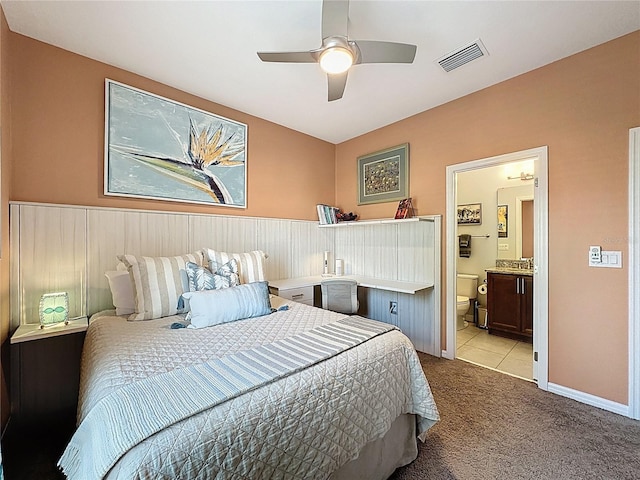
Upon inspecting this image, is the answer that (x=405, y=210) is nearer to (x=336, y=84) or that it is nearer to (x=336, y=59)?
(x=336, y=84)

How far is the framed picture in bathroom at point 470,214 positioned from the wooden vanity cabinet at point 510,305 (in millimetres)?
988

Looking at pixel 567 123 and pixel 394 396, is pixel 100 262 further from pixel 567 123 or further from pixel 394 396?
pixel 567 123

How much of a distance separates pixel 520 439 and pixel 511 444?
0.10m

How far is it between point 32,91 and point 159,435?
2.54 metres

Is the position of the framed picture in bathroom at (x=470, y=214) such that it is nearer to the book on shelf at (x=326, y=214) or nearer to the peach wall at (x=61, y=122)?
the book on shelf at (x=326, y=214)

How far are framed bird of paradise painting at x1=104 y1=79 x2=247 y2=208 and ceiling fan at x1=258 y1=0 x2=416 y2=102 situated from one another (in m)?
1.28

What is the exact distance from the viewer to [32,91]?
6.31ft

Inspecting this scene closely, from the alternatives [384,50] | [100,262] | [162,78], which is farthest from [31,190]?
[384,50]

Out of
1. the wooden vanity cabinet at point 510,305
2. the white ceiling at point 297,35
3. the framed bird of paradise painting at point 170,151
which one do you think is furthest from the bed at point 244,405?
the wooden vanity cabinet at point 510,305

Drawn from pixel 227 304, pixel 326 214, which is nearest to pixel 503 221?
pixel 326 214

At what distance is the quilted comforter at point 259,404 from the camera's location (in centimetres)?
78

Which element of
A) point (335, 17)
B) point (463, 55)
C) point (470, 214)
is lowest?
point (470, 214)

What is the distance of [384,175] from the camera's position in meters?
3.46

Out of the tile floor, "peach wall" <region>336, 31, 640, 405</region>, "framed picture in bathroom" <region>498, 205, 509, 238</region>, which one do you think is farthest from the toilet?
"peach wall" <region>336, 31, 640, 405</region>
